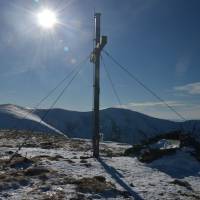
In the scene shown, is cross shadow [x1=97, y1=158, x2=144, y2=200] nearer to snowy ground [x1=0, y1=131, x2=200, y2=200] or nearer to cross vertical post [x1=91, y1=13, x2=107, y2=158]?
snowy ground [x1=0, y1=131, x2=200, y2=200]

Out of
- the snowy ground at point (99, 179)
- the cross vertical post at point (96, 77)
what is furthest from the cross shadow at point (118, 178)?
the cross vertical post at point (96, 77)

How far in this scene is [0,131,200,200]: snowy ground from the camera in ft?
47.9

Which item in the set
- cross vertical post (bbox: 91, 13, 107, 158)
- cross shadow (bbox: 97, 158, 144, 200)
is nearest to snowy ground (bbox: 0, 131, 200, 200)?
cross shadow (bbox: 97, 158, 144, 200)

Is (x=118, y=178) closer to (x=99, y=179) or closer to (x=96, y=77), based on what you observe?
(x=99, y=179)

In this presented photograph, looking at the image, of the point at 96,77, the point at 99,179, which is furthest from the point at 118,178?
the point at 96,77

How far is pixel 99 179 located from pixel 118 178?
1.28 meters

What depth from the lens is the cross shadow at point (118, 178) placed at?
591 inches

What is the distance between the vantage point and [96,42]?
23.4 m

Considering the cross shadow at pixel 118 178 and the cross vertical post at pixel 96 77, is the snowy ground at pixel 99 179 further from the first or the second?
the cross vertical post at pixel 96 77

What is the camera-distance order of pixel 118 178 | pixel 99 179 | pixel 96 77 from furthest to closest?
1. pixel 96 77
2. pixel 118 178
3. pixel 99 179

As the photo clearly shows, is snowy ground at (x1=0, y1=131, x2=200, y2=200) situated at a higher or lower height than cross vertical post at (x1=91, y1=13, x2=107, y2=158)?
lower

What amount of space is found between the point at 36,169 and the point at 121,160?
7568mm

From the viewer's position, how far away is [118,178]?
17.8m

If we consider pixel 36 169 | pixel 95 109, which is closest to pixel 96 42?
pixel 95 109
